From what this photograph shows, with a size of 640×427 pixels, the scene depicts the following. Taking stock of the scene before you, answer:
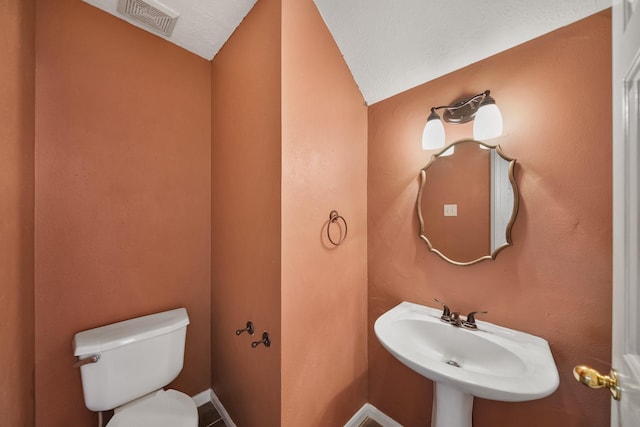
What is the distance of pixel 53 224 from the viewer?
112 cm

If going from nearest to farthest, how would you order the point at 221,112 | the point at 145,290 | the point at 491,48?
the point at 491,48, the point at 145,290, the point at 221,112

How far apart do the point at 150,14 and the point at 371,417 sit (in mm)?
2759

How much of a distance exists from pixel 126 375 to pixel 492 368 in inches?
67.7

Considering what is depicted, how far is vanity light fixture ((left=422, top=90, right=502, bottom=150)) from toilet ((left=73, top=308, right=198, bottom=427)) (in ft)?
5.68

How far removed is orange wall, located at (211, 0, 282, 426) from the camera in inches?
41.5

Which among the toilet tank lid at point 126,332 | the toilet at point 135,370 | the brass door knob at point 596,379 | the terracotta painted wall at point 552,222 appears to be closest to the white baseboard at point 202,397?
the toilet at point 135,370

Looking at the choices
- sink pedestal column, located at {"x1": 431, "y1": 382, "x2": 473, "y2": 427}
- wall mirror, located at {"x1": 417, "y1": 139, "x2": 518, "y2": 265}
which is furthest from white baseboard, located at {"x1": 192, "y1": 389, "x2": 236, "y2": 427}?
wall mirror, located at {"x1": 417, "y1": 139, "x2": 518, "y2": 265}

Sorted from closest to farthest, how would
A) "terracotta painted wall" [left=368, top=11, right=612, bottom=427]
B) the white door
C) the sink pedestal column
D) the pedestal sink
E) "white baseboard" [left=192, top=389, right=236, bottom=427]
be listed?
the white door → the pedestal sink → "terracotta painted wall" [left=368, top=11, right=612, bottom=427] → the sink pedestal column → "white baseboard" [left=192, top=389, right=236, bottom=427]

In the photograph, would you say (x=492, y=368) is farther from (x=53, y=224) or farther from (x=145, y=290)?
(x=53, y=224)

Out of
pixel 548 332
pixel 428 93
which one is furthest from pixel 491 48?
pixel 548 332

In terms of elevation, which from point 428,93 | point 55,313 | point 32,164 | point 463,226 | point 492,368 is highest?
point 428,93

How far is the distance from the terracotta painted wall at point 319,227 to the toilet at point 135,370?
2.08 feet

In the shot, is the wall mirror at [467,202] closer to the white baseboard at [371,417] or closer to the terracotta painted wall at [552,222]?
the terracotta painted wall at [552,222]

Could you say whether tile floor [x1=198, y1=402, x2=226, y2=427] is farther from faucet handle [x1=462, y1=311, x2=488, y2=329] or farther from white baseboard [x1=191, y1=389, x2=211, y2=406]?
faucet handle [x1=462, y1=311, x2=488, y2=329]
